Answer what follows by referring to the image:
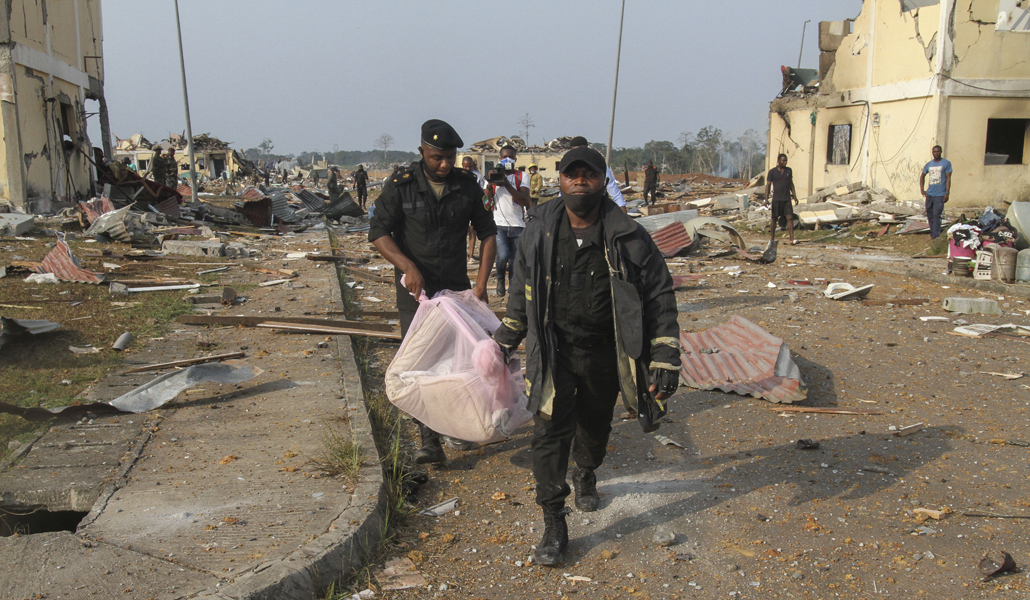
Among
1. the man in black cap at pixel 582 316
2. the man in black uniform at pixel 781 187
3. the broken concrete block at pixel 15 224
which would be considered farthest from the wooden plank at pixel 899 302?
the broken concrete block at pixel 15 224

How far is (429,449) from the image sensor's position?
4145 mm

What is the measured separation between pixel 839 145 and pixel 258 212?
A: 1607 centimetres

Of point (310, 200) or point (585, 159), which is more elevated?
point (585, 159)

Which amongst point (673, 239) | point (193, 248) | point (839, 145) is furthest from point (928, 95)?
point (193, 248)

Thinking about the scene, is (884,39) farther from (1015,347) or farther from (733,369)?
(733,369)

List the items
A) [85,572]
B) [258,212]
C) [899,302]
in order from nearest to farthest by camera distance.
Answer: [85,572] < [899,302] < [258,212]

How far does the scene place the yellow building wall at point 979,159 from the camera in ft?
56.7

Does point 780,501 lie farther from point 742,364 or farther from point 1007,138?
point 1007,138

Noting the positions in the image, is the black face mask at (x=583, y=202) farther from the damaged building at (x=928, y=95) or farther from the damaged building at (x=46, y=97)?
the damaged building at (x=928, y=95)

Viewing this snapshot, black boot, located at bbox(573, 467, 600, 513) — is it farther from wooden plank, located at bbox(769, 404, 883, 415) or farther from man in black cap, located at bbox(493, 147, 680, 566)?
wooden plank, located at bbox(769, 404, 883, 415)

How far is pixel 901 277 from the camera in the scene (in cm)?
1070

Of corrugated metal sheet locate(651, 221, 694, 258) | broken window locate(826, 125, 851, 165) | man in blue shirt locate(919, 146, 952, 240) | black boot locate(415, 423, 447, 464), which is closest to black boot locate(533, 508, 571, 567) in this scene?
black boot locate(415, 423, 447, 464)

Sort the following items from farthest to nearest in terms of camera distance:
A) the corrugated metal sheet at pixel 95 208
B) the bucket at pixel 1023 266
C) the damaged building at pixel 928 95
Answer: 1. the damaged building at pixel 928 95
2. the corrugated metal sheet at pixel 95 208
3. the bucket at pixel 1023 266

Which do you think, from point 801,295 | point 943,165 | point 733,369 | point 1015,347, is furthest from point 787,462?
point 943,165
